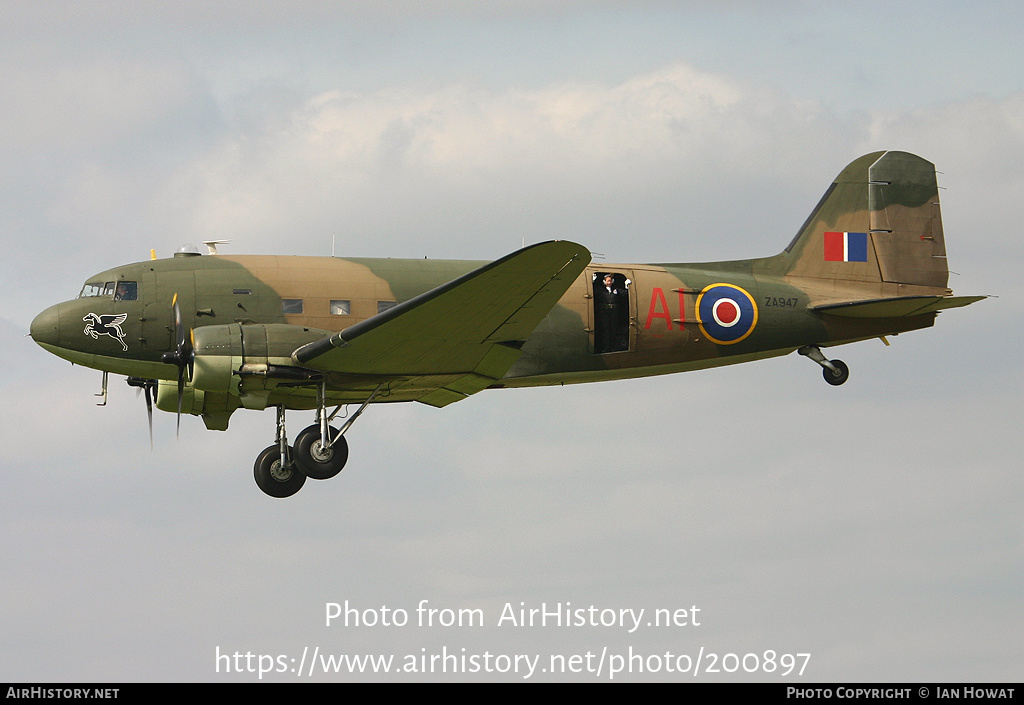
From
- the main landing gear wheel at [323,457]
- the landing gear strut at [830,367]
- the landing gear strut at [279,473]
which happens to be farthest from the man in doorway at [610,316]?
the landing gear strut at [279,473]

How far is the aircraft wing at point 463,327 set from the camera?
19.9 metres

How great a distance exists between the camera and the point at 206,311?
A: 879 inches

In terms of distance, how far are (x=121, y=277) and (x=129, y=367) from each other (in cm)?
151

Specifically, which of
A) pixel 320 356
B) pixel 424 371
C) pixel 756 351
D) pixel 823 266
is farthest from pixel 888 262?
pixel 320 356

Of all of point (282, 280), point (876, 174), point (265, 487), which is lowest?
point (265, 487)

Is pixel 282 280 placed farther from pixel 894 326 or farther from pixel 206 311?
pixel 894 326

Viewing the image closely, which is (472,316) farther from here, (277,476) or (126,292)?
(126,292)

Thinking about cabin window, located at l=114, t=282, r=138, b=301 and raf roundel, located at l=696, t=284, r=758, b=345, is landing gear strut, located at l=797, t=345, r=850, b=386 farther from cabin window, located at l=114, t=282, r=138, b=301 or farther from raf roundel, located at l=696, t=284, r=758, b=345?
cabin window, located at l=114, t=282, r=138, b=301

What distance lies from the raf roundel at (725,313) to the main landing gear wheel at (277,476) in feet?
25.3

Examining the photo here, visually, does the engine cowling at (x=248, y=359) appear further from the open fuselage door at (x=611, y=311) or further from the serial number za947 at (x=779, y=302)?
the serial number za947 at (x=779, y=302)

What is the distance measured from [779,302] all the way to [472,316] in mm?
6970

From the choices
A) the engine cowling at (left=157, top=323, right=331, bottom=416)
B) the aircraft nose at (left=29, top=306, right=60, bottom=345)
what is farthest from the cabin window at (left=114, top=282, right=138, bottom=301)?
the engine cowling at (left=157, top=323, right=331, bottom=416)

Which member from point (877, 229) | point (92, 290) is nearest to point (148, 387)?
point (92, 290)

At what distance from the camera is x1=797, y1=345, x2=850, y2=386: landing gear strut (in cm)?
2555
